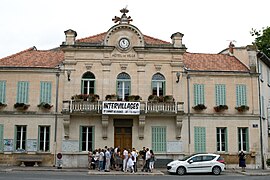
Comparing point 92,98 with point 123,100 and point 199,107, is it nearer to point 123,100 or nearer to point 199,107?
point 123,100

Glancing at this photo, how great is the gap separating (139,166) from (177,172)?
4.44 metres

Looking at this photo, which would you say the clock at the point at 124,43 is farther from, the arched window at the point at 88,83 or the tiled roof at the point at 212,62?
the tiled roof at the point at 212,62

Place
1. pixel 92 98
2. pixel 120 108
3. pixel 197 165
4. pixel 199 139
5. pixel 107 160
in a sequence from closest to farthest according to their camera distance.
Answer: pixel 197 165
pixel 107 160
pixel 120 108
pixel 92 98
pixel 199 139

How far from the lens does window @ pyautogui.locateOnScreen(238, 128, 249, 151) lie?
2930 centimetres

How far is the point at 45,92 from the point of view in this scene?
28.6 meters

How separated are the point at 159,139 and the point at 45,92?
9325 millimetres

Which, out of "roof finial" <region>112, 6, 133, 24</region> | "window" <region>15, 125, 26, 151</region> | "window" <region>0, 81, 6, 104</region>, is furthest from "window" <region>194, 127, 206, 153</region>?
"window" <region>0, 81, 6, 104</region>

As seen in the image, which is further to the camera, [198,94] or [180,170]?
[198,94]

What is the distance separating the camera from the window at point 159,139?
28391 millimetres

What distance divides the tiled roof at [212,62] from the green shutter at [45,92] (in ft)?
36.0

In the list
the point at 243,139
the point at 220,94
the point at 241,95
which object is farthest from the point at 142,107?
the point at 243,139

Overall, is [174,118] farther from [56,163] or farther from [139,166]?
[56,163]

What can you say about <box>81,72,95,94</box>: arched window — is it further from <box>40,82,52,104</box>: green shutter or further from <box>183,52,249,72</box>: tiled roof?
<box>183,52,249,72</box>: tiled roof

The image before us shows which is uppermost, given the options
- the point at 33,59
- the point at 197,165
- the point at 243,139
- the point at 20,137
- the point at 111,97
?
the point at 33,59
